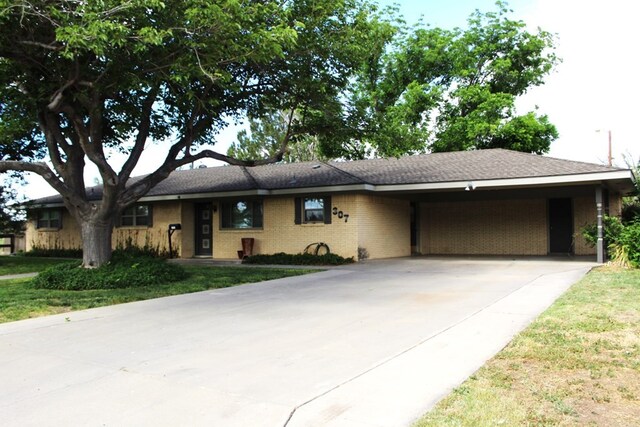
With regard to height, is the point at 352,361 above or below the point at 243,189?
below

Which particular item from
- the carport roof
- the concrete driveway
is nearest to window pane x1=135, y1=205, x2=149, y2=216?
the carport roof

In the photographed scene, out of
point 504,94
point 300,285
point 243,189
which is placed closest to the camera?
point 300,285

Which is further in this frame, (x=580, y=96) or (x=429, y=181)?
(x=580, y=96)

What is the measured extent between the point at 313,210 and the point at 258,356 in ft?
43.3

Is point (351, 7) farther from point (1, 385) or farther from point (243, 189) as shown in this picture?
point (1, 385)

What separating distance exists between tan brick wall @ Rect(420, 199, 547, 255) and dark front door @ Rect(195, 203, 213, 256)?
9.10 m

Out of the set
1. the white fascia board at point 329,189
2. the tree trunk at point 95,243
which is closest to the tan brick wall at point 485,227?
the white fascia board at point 329,189

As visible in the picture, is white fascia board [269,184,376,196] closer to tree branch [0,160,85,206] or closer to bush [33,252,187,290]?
bush [33,252,187,290]

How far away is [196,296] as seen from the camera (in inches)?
387

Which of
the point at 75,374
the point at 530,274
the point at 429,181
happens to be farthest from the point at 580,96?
the point at 75,374

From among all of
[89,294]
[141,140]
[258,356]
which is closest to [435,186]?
[141,140]

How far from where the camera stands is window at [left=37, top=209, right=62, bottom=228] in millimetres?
25203

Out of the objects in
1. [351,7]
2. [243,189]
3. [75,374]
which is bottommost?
[75,374]

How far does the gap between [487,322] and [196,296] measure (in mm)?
5510
